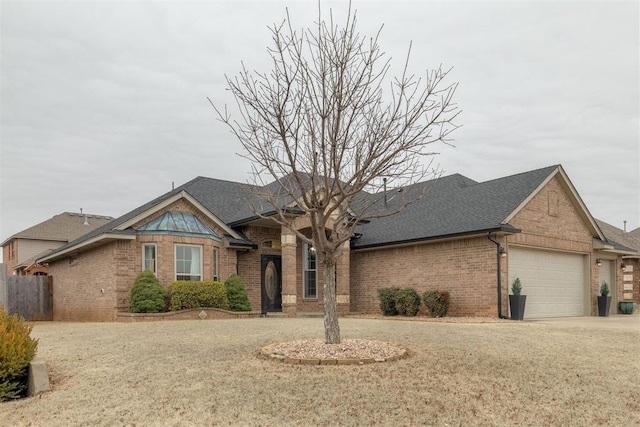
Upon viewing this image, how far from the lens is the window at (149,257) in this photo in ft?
59.8

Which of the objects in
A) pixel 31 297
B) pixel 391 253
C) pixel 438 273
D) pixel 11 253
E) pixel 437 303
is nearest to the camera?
pixel 437 303

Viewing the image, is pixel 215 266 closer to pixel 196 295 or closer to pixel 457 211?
pixel 196 295

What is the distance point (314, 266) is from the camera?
74.7 ft

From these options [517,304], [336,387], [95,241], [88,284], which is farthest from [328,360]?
[88,284]

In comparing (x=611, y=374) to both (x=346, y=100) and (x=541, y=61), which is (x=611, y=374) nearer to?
(x=346, y=100)

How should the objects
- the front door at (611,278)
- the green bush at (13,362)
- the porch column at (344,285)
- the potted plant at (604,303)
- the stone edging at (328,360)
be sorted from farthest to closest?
1. the front door at (611,278)
2. the potted plant at (604,303)
3. the porch column at (344,285)
4. the stone edging at (328,360)
5. the green bush at (13,362)

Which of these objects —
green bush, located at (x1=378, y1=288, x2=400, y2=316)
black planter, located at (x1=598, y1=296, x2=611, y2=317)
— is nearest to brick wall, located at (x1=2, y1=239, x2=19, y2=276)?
green bush, located at (x1=378, y1=288, x2=400, y2=316)

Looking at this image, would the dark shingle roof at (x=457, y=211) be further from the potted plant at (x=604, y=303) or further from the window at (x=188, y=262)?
the window at (x=188, y=262)

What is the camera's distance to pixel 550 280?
2000 centimetres

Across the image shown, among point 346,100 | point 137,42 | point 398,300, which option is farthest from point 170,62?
point 398,300

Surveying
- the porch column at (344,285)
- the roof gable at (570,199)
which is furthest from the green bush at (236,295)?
the roof gable at (570,199)

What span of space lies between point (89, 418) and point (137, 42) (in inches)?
397

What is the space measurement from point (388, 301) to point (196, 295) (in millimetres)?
7153

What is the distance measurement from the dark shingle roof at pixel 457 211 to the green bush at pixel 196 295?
6.72 m
